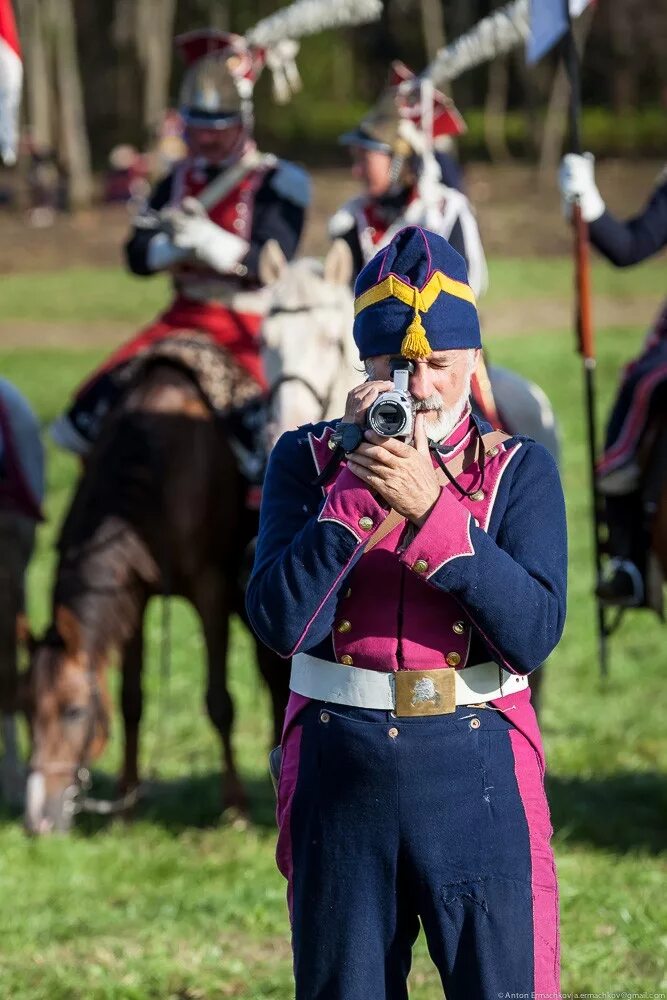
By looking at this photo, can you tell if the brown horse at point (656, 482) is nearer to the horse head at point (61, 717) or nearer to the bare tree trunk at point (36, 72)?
the horse head at point (61, 717)


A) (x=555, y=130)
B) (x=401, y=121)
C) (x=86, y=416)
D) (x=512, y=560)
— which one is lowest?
(x=512, y=560)

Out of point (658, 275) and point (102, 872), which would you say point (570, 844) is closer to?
point (102, 872)

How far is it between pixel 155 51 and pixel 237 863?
3774 centimetres

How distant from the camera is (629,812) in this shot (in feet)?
22.6

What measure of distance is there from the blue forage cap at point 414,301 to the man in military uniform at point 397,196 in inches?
Answer: 140

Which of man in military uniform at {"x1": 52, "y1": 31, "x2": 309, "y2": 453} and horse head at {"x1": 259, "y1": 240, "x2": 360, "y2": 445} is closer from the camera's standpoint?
horse head at {"x1": 259, "y1": 240, "x2": 360, "y2": 445}

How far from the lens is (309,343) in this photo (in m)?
5.88

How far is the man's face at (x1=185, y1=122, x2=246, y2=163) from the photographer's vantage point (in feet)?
25.2

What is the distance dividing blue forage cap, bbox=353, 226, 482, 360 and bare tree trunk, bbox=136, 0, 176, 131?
38260mm

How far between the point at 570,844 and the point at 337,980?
11.4 ft

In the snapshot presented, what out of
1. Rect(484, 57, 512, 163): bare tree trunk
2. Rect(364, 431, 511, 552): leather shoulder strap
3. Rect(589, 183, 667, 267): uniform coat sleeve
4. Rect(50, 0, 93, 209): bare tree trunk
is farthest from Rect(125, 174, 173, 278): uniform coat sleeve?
Rect(484, 57, 512, 163): bare tree trunk

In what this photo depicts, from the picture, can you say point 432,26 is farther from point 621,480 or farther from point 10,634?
point 621,480

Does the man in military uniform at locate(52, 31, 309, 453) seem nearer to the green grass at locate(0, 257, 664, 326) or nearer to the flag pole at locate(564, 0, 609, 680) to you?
the flag pole at locate(564, 0, 609, 680)

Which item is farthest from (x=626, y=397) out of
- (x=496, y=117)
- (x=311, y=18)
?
(x=496, y=117)
